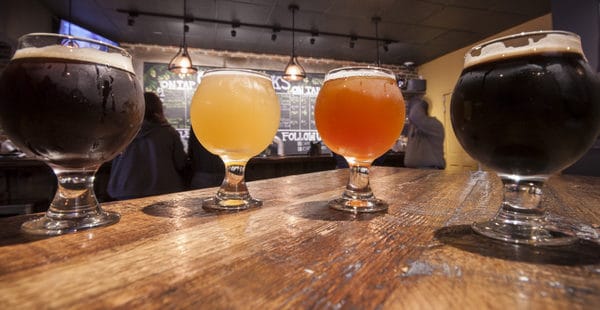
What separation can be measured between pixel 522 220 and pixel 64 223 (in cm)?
69

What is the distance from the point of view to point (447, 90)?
7.02m

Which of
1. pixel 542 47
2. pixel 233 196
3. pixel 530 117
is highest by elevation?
pixel 542 47

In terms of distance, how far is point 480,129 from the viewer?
1.63ft

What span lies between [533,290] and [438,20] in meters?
5.64

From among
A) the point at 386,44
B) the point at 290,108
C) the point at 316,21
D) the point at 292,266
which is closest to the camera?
the point at 292,266

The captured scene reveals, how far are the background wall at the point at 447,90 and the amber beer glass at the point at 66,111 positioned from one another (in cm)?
671

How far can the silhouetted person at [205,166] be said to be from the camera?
3.23 meters

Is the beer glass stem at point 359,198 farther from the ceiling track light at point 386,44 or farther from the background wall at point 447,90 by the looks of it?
the background wall at point 447,90

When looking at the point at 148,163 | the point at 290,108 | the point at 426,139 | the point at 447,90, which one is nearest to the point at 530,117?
the point at 148,163

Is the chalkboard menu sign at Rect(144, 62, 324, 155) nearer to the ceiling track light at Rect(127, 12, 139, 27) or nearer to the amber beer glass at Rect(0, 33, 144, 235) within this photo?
the ceiling track light at Rect(127, 12, 139, 27)

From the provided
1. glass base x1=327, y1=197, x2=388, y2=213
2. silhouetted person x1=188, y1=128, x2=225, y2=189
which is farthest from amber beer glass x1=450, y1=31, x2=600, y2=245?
silhouetted person x1=188, y1=128, x2=225, y2=189

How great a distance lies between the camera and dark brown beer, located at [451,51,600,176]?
0.44m

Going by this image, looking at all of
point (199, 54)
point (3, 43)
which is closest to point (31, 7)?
point (3, 43)

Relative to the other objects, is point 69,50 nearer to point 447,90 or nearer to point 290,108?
point 290,108
